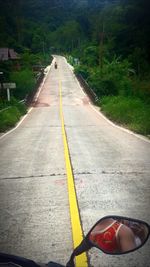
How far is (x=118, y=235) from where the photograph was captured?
7.42ft

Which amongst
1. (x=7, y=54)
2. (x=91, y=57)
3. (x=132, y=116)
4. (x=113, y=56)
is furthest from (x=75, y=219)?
(x=7, y=54)

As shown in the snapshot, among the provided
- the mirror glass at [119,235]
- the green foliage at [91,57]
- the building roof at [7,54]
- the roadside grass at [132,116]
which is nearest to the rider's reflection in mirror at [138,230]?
the mirror glass at [119,235]

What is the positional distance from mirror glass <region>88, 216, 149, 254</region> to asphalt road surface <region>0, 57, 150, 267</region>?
6.96 ft

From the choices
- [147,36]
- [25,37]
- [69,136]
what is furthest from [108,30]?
[69,136]

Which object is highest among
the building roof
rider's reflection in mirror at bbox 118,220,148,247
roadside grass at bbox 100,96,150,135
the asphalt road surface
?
rider's reflection in mirror at bbox 118,220,148,247

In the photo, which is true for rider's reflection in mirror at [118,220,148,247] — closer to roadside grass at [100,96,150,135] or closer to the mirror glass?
the mirror glass

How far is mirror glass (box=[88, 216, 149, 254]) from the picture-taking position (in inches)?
88.3

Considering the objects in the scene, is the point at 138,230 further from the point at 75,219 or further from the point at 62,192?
the point at 62,192

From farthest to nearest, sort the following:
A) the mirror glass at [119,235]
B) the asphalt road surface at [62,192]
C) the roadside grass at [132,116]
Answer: the roadside grass at [132,116] → the asphalt road surface at [62,192] → the mirror glass at [119,235]

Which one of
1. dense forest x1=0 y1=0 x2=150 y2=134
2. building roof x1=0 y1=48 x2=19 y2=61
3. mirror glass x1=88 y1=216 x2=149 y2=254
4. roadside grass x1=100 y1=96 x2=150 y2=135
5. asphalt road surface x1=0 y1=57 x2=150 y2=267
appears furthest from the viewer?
building roof x1=0 y1=48 x2=19 y2=61

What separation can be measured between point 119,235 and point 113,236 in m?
0.05

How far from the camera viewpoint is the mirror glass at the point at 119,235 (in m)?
2.24

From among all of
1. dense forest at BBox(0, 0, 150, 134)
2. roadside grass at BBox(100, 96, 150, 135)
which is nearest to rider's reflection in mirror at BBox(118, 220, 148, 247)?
roadside grass at BBox(100, 96, 150, 135)

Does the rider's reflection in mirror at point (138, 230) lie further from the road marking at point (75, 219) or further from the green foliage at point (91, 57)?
the green foliage at point (91, 57)
